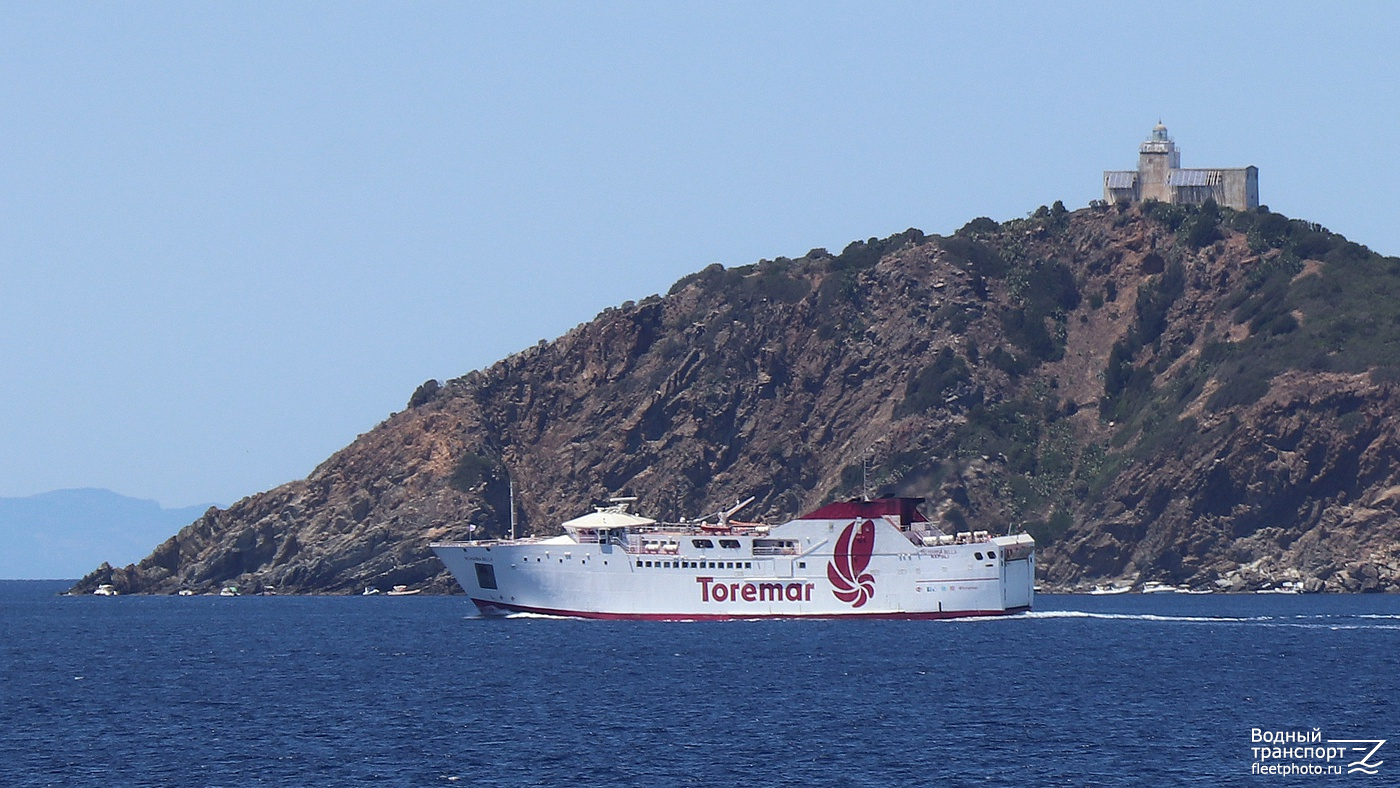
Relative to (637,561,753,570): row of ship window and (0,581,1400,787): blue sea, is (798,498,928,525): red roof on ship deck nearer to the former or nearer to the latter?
(637,561,753,570): row of ship window

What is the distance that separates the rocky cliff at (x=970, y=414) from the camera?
138000mm

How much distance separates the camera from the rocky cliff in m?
138

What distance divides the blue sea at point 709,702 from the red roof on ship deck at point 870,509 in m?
5.49

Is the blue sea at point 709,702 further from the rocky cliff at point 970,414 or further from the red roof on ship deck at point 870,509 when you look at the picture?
the rocky cliff at point 970,414

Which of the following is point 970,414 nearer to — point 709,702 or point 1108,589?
point 1108,589

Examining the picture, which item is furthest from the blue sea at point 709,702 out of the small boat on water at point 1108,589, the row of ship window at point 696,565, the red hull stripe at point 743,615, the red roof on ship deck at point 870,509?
the small boat on water at point 1108,589

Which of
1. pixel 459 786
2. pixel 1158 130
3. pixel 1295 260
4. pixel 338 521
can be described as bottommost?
pixel 459 786

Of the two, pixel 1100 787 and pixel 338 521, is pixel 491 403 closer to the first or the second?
pixel 338 521

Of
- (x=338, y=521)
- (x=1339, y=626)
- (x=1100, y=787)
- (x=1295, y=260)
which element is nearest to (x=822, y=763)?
(x=1100, y=787)

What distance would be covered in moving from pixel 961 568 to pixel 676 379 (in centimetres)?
7010

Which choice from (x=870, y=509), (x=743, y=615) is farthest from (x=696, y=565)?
(x=870, y=509)

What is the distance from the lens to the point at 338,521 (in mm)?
154750

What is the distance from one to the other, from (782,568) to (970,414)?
61.7 metres

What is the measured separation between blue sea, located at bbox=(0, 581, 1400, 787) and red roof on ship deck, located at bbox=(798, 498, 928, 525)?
5488 mm
